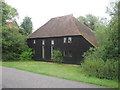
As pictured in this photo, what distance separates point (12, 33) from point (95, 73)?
18517mm

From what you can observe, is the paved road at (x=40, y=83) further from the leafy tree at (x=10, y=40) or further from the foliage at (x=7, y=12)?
the foliage at (x=7, y=12)

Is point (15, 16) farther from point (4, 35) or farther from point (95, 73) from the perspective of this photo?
point (95, 73)

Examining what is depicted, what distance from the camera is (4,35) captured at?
957 inches

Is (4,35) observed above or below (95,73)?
above

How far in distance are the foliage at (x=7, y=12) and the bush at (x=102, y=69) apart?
18.5m

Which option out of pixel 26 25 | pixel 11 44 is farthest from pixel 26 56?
pixel 26 25

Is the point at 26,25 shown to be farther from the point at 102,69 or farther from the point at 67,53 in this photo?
the point at 102,69

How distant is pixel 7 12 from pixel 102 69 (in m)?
20.9

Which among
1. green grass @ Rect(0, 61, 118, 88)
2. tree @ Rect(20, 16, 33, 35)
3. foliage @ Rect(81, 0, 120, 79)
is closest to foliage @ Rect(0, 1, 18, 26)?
green grass @ Rect(0, 61, 118, 88)

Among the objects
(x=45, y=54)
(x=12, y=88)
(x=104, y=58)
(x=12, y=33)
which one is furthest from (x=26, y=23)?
(x=12, y=88)

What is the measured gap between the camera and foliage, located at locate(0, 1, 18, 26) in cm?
2386

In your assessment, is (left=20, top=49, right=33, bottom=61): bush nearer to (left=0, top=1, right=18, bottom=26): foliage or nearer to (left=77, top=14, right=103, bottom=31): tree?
(left=0, top=1, right=18, bottom=26): foliage

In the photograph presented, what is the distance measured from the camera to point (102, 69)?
11.2m

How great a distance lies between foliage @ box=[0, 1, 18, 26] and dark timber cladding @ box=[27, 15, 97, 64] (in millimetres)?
5544
